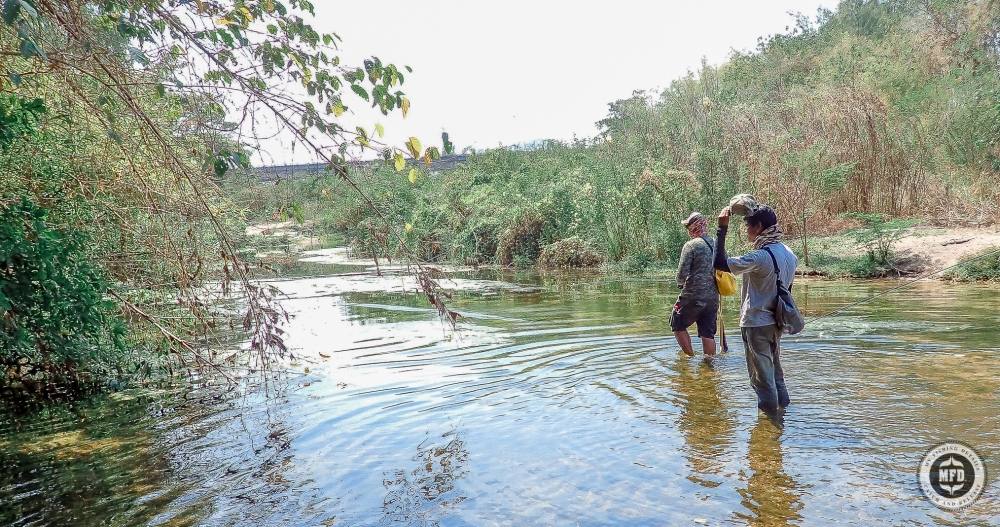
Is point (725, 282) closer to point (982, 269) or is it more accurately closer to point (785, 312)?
point (785, 312)

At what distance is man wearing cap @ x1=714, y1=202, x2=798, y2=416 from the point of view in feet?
18.5

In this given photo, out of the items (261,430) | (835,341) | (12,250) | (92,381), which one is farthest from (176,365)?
(835,341)

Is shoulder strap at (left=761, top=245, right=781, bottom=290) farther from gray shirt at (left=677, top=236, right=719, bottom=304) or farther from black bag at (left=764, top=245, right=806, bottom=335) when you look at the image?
gray shirt at (left=677, top=236, right=719, bottom=304)

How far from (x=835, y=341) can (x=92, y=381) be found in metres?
9.59

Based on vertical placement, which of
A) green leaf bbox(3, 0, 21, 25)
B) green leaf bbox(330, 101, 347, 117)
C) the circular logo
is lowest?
the circular logo

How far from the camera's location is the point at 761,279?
5.75 metres

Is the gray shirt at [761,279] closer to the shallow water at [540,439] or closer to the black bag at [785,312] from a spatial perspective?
the black bag at [785,312]

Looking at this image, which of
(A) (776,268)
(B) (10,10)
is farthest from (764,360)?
(B) (10,10)

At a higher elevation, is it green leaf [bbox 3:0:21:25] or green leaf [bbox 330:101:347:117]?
green leaf [bbox 3:0:21:25]

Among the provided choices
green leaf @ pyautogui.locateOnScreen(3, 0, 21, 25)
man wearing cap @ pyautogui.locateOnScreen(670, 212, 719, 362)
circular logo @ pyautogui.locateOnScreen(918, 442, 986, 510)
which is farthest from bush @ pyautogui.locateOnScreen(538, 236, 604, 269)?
green leaf @ pyautogui.locateOnScreen(3, 0, 21, 25)

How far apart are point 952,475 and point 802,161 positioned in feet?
Answer: 46.8

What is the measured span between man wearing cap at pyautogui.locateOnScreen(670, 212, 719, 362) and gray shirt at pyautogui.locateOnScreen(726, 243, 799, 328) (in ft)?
8.66

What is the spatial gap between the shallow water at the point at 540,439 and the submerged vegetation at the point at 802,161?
5465 millimetres

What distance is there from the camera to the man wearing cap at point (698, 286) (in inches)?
336
